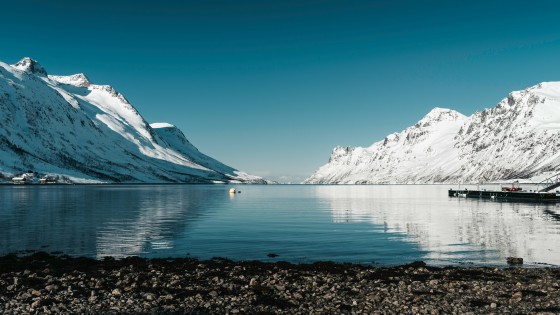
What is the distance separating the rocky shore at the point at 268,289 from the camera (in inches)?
924

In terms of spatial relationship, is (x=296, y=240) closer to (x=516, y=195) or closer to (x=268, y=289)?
(x=268, y=289)

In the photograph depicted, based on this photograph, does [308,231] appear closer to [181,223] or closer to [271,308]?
[181,223]

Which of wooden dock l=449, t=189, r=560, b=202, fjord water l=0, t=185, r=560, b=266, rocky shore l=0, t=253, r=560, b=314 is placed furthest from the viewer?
wooden dock l=449, t=189, r=560, b=202

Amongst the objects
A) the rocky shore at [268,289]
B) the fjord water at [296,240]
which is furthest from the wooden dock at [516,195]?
the rocky shore at [268,289]

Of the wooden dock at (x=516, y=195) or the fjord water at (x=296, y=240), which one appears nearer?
the fjord water at (x=296, y=240)

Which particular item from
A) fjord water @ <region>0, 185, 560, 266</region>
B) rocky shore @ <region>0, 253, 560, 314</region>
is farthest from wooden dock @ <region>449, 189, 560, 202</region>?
rocky shore @ <region>0, 253, 560, 314</region>

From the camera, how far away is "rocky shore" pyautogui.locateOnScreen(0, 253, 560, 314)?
23.5 meters

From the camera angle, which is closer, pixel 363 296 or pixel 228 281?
pixel 363 296

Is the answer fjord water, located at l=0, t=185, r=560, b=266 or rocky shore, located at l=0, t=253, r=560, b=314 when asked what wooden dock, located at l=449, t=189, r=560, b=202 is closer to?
fjord water, located at l=0, t=185, r=560, b=266

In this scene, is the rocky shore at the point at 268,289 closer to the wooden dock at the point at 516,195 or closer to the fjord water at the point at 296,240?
the fjord water at the point at 296,240

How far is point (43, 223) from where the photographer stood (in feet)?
224

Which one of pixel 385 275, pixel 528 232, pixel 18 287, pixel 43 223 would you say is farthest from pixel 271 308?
pixel 43 223

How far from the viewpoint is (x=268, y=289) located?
27.2 metres

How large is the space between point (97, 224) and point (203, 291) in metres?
45.9
